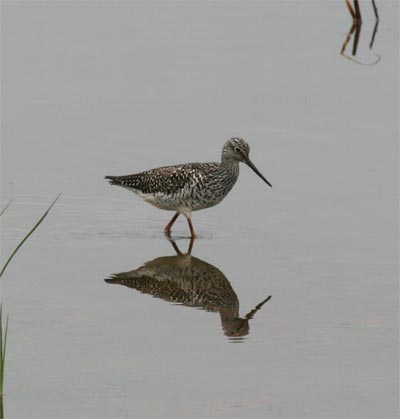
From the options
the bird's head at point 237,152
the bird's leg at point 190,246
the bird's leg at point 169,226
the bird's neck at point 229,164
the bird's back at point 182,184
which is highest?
the bird's head at point 237,152

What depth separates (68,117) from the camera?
17234 millimetres

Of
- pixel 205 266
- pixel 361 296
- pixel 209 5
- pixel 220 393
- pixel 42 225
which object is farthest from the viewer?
pixel 209 5

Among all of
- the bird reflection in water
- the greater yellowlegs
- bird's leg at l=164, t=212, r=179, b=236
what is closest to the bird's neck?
the greater yellowlegs

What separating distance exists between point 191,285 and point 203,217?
2.85 m

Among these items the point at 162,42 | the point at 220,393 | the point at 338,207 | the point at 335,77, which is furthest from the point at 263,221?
the point at 162,42

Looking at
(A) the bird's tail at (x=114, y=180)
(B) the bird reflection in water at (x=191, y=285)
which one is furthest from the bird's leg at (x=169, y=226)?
(B) the bird reflection in water at (x=191, y=285)

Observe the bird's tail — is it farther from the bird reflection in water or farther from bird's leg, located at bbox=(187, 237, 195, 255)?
the bird reflection in water

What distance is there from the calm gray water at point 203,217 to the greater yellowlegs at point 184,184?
29cm

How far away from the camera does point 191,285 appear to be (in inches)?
460

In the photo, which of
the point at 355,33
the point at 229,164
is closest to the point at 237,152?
the point at 229,164

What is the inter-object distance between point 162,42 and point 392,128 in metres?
6.01

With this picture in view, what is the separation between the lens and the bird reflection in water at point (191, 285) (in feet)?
35.2

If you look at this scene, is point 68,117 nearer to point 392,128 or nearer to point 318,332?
point 392,128

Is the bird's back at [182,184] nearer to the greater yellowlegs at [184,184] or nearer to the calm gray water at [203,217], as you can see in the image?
the greater yellowlegs at [184,184]
